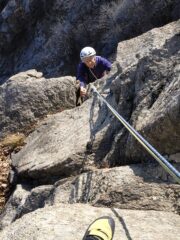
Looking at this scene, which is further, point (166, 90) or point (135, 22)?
point (135, 22)

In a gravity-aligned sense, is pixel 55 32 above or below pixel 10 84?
above

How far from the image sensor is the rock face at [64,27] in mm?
17641

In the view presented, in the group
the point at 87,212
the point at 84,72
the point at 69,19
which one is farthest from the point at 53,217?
the point at 69,19

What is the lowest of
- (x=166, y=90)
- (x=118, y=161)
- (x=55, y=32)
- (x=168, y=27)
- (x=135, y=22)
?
(x=118, y=161)

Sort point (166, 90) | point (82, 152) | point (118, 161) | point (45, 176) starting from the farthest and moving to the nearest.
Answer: point (45, 176), point (82, 152), point (118, 161), point (166, 90)

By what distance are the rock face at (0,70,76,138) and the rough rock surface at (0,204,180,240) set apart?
8021 mm

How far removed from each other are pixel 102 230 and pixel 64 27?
1642 centimetres

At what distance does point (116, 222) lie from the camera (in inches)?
259

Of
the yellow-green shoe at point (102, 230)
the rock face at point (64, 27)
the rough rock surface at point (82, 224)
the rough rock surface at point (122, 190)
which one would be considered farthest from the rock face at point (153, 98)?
the rock face at point (64, 27)

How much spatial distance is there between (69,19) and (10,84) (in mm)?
6749

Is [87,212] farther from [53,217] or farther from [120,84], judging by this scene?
[120,84]

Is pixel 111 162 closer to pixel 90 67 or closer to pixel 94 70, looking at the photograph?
pixel 90 67

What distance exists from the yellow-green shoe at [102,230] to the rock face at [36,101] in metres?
8.91

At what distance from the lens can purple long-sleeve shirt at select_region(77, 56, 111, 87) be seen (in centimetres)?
1481
